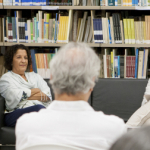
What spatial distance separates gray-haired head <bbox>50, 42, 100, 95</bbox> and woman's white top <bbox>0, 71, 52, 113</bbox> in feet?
6.18

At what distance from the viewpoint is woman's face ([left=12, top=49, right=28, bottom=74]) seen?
3.05 meters

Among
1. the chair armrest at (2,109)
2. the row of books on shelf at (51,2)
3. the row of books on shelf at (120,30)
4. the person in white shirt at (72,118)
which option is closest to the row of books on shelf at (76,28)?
the row of books on shelf at (120,30)

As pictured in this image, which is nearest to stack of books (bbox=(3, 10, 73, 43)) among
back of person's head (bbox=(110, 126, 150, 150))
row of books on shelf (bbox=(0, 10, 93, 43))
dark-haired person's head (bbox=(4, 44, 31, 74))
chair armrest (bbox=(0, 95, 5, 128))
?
row of books on shelf (bbox=(0, 10, 93, 43))

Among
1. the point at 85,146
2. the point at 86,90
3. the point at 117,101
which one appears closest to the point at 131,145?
the point at 85,146

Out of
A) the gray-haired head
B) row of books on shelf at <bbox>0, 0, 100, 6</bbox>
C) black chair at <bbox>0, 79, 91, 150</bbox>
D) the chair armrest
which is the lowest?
black chair at <bbox>0, 79, 91, 150</bbox>

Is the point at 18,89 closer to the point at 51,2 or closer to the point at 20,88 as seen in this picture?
the point at 20,88

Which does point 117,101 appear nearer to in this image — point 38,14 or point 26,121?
point 38,14

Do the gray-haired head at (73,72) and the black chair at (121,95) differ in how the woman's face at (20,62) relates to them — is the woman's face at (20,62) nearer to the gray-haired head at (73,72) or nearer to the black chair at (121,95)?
the black chair at (121,95)

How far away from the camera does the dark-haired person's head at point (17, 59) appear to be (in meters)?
3.06

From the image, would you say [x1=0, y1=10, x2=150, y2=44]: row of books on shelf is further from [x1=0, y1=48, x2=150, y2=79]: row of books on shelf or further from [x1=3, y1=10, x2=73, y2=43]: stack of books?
[x1=0, y1=48, x2=150, y2=79]: row of books on shelf

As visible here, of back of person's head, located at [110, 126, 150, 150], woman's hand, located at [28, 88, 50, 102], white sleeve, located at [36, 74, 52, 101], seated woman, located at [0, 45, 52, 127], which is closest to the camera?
back of person's head, located at [110, 126, 150, 150]

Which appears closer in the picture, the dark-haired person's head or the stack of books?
the dark-haired person's head

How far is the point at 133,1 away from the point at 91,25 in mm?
546

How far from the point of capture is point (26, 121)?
93 centimetres
